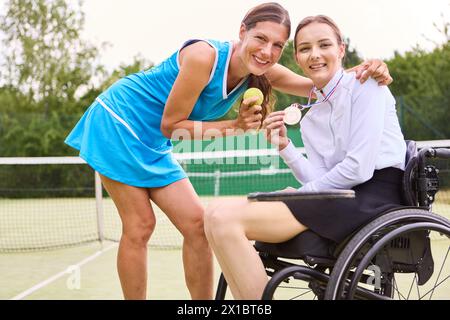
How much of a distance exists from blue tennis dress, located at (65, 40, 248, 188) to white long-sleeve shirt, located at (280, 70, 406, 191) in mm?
391

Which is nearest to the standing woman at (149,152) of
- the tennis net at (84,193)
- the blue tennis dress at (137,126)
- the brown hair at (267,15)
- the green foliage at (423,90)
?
the blue tennis dress at (137,126)

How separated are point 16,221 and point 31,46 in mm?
8562

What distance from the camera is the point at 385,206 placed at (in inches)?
71.6

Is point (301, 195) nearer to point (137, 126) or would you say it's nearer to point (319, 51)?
point (319, 51)

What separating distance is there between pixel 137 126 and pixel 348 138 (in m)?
0.75

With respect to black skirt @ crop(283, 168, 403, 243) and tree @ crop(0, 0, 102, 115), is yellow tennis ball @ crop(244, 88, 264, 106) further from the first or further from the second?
tree @ crop(0, 0, 102, 115)

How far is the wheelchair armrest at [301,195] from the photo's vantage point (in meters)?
1.68

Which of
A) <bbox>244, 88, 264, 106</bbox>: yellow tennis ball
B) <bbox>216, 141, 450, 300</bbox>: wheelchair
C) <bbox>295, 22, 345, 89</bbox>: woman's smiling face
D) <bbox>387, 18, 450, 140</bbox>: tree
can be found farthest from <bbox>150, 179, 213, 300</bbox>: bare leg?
<bbox>387, 18, 450, 140</bbox>: tree

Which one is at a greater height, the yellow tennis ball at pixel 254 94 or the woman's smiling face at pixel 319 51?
the woman's smiling face at pixel 319 51

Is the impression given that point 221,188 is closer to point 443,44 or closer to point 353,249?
point 443,44

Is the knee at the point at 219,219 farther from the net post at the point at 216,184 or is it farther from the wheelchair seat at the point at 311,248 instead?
the net post at the point at 216,184

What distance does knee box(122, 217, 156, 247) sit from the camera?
90.7 inches

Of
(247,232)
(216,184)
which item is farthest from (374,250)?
(216,184)
